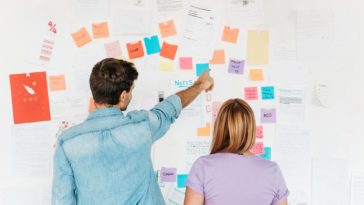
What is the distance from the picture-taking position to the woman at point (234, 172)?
50.0 inches

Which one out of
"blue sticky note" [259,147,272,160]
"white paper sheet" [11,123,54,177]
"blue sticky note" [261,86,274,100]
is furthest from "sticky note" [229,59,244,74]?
"white paper sheet" [11,123,54,177]

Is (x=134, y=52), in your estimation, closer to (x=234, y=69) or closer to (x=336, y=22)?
(x=234, y=69)

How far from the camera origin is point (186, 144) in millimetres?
1798

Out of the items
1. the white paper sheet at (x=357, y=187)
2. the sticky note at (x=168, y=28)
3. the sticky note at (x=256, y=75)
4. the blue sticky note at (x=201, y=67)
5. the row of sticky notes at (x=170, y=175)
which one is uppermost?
the sticky note at (x=168, y=28)

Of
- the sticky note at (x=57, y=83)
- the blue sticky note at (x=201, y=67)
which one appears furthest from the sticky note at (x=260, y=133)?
the sticky note at (x=57, y=83)

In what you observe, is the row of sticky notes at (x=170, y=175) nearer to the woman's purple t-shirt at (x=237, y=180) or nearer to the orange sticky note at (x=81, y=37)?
the woman's purple t-shirt at (x=237, y=180)

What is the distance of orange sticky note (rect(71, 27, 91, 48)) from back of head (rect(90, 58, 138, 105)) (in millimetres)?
512

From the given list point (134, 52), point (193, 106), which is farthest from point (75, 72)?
point (193, 106)

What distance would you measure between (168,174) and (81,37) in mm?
788

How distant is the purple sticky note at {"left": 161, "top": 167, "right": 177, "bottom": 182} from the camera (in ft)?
5.93

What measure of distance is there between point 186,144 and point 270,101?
0.46 meters

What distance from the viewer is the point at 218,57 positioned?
1766 mm

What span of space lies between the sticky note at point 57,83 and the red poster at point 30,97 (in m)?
0.03

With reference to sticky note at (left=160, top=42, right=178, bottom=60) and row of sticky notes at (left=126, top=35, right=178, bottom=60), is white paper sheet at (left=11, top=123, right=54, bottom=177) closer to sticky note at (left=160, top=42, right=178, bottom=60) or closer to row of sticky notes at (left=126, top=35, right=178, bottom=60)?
row of sticky notes at (left=126, top=35, right=178, bottom=60)
